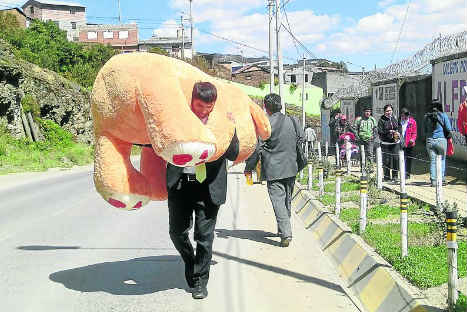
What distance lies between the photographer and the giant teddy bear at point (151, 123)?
486 cm

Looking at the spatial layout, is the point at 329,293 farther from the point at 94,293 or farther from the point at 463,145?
the point at 463,145

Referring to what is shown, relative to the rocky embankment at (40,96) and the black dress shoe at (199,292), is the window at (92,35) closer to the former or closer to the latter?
the rocky embankment at (40,96)

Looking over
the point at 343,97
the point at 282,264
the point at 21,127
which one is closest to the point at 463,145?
the point at 282,264

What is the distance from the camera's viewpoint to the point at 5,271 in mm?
6770

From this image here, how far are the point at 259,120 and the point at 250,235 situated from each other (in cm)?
341

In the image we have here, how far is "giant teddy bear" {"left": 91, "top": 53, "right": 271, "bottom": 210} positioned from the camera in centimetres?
486

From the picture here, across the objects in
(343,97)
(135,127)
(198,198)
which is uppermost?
(343,97)

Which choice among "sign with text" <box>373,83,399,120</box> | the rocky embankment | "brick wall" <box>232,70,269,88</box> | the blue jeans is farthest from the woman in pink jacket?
"brick wall" <box>232,70,269,88</box>

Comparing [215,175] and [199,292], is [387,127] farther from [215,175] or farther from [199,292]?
[199,292]

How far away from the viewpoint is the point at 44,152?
29469 millimetres

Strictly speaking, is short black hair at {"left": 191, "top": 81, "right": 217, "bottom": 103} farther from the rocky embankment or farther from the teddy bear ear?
the rocky embankment

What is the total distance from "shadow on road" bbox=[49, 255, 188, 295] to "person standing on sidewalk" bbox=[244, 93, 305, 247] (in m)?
1.62

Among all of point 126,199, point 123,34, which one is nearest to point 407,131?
point 126,199

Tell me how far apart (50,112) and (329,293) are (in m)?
32.1
